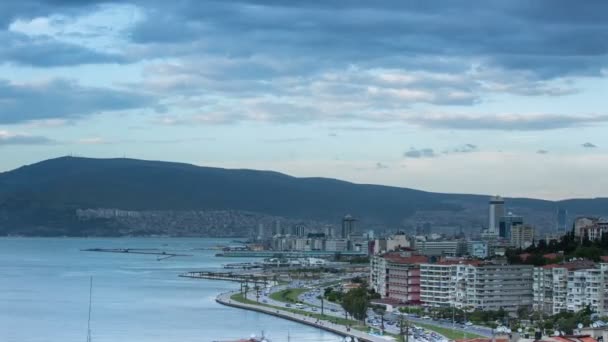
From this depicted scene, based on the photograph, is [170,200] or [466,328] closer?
[466,328]

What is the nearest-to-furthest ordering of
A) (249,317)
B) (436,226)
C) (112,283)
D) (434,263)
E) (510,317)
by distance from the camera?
(510,317) → (249,317) → (434,263) → (112,283) → (436,226)

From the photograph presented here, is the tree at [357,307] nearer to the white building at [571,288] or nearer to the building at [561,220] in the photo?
the white building at [571,288]

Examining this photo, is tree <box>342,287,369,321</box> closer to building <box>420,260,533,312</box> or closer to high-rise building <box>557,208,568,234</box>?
building <box>420,260,533,312</box>

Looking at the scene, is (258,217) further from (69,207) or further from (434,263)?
(434,263)

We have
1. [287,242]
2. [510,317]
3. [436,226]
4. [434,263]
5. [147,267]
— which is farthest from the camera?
[436,226]

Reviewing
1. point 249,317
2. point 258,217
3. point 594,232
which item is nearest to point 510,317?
point 249,317

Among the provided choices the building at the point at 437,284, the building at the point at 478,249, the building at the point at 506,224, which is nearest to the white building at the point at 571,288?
the building at the point at 437,284
